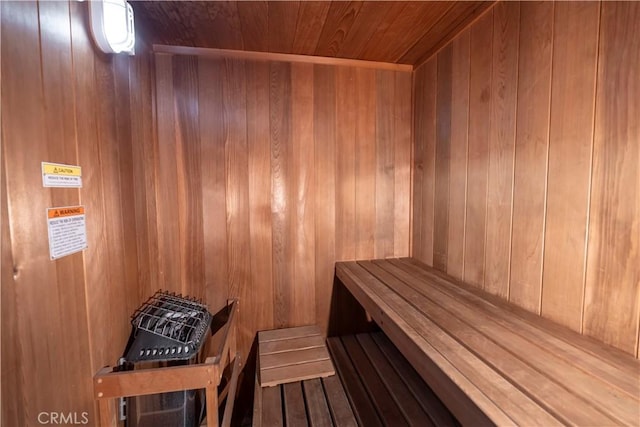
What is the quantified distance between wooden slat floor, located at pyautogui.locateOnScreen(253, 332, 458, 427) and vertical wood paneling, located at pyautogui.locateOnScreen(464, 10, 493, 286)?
633 millimetres

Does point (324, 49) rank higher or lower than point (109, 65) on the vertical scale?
higher

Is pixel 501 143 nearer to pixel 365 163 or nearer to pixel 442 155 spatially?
pixel 442 155

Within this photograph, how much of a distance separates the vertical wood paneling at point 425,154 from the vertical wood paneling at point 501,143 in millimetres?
448

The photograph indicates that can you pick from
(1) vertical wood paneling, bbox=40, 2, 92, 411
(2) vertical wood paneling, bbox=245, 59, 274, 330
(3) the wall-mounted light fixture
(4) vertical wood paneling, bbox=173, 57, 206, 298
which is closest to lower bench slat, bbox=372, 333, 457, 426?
(2) vertical wood paneling, bbox=245, 59, 274, 330

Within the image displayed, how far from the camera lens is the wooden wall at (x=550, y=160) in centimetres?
80

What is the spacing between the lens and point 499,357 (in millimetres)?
800

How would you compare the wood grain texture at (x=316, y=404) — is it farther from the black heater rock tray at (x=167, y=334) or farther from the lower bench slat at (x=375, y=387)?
the black heater rock tray at (x=167, y=334)

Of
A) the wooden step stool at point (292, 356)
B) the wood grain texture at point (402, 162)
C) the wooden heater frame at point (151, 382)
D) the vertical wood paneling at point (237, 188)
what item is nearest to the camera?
the wooden heater frame at point (151, 382)

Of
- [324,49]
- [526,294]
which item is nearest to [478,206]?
[526,294]

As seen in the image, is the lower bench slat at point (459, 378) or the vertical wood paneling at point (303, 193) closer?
the lower bench slat at point (459, 378)

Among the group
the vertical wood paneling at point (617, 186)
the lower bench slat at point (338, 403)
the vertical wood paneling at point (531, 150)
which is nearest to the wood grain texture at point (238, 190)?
the lower bench slat at point (338, 403)

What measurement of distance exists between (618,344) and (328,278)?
1344 mm

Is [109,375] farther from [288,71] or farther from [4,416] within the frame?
[288,71]

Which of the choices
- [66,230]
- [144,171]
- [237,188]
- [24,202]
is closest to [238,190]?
[237,188]
